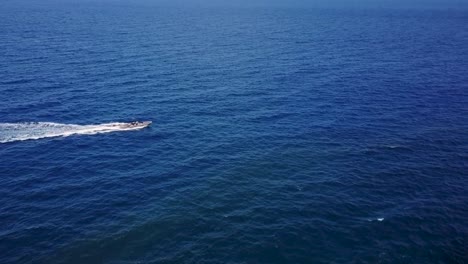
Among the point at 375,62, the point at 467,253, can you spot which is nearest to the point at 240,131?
the point at 467,253

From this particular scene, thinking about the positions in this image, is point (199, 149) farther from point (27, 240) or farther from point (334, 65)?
point (334, 65)

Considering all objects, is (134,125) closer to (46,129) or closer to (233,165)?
(46,129)

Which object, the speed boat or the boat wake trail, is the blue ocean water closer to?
the boat wake trail

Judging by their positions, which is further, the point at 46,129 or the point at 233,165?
the point at 46,129

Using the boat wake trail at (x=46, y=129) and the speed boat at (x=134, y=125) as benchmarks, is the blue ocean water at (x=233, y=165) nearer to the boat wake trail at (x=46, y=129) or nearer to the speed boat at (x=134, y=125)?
the boat wake trail at (x=46, y=129)

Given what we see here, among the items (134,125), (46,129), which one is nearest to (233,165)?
(134,125)

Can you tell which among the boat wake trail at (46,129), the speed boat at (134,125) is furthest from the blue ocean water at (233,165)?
the speed boat at (134,125)

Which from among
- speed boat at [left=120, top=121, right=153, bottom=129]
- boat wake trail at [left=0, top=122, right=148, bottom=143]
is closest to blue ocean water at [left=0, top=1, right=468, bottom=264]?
boat wake trail at [left=0, top=122, right=148, bottom=143]
